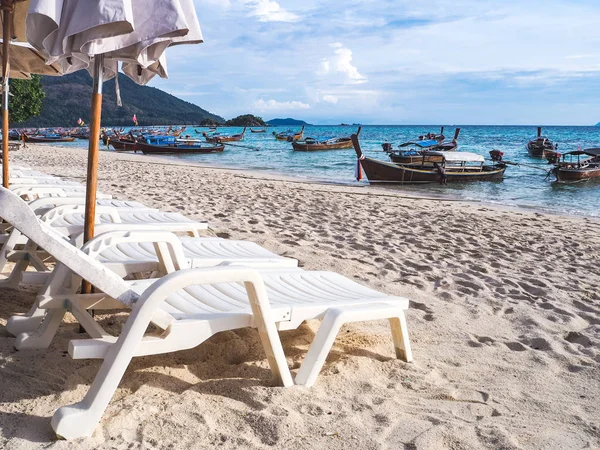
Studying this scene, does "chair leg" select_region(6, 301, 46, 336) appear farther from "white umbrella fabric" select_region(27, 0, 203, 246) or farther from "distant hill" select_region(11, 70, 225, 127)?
"distant hill" select_region(11, 70, 225, 127)

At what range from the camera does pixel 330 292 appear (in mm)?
2820

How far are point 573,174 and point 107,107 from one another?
98776 mm

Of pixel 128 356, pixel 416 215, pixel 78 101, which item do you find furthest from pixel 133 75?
pixel 78 101

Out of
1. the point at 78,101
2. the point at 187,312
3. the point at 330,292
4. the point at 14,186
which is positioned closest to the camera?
the point at 187,312

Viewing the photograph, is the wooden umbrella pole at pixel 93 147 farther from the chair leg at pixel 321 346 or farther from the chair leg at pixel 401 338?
the chair leg at pixel 401 338

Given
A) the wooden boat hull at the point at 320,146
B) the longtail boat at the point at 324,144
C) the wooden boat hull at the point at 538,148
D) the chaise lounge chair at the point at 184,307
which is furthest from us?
the wooden boat hull at the point at 320,146

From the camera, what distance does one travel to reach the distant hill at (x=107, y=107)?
318 feet

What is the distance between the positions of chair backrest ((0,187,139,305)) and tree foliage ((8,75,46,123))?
34.9 meters

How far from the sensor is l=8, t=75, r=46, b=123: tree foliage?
32.9m

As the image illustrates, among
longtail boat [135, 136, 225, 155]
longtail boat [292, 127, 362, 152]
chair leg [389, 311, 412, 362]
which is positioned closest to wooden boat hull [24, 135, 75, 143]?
longtail boat [135, 136, 225, 155]

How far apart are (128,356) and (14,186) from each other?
393 cm

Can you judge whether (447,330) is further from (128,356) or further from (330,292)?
(128,356)

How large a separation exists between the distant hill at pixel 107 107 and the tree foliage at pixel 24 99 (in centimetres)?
5084

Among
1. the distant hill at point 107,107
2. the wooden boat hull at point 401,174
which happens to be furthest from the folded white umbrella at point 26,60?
the distant hill at point 107,107
